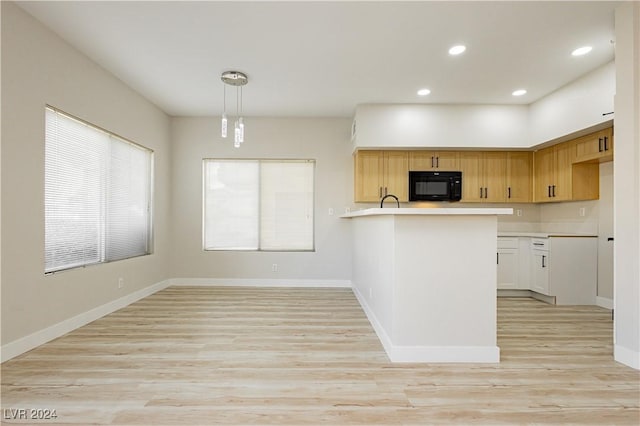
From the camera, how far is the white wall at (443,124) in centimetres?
481

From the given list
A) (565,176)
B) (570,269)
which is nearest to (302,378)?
(570,269)

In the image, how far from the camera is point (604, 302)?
4.09 m

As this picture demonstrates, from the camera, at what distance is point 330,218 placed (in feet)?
18.0

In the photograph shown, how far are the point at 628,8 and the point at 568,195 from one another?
255cm

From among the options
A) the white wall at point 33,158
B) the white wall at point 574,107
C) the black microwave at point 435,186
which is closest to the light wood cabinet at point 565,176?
the white wall at point 574,107

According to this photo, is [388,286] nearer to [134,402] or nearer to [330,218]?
[134,402]

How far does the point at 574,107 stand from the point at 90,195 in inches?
224

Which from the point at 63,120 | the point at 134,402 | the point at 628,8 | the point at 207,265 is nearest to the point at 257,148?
the point at 207,265

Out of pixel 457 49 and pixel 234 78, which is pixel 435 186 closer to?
pixel 457 49

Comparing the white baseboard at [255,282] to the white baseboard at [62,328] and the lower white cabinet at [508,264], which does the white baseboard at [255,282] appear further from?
the lower white cabinet at [508,264]

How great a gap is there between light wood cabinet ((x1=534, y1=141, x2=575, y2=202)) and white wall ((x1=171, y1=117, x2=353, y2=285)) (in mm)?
2872

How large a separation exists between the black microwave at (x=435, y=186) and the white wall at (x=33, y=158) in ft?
13.9

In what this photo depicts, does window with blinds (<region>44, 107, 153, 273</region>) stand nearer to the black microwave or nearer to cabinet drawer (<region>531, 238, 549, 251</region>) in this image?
the black microwave

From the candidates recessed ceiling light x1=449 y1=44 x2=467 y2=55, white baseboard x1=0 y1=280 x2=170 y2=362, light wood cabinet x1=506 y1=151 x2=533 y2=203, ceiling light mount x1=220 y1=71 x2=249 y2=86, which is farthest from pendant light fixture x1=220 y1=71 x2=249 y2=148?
light wood cabinet x1=506 y1=151 x2=533 y2=203
